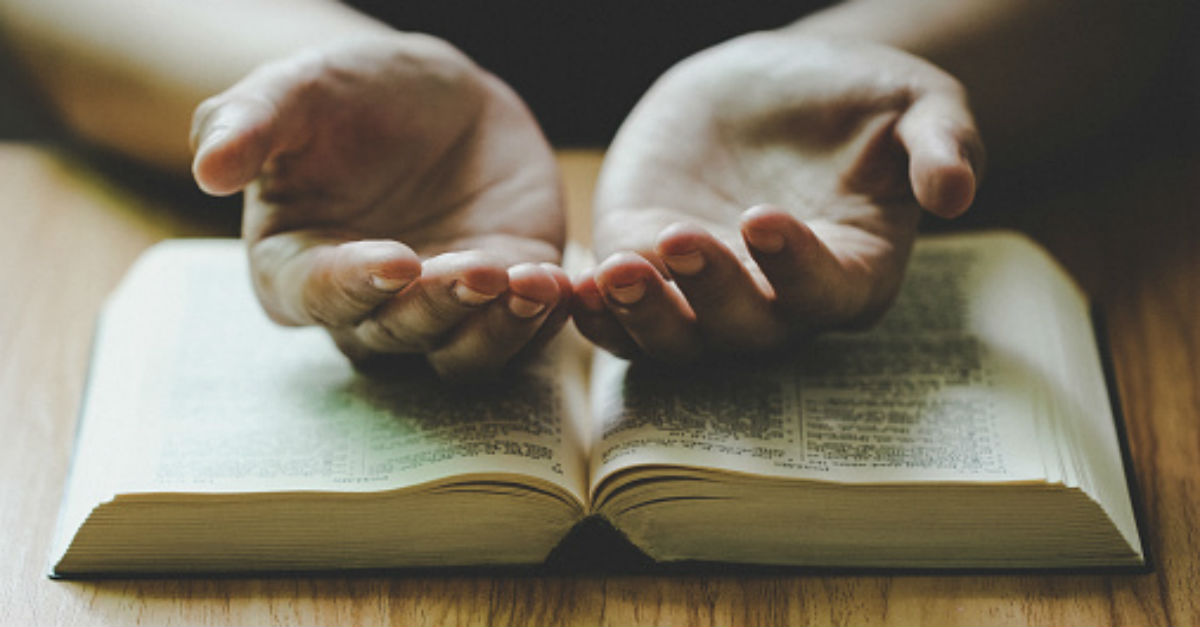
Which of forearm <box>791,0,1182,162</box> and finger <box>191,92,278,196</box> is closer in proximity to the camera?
finger <box>191,92,278,196</box>

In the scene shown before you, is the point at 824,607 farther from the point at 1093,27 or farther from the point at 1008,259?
the point at 1093,27

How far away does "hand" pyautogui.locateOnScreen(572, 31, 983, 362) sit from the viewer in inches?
27.5

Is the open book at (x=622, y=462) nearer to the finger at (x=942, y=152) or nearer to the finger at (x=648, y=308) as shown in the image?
the finger at (x=648, y=308)

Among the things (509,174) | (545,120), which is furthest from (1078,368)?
(545,120)

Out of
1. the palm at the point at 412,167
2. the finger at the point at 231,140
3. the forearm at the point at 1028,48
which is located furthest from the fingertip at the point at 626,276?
the forearm at the point at 1028,48

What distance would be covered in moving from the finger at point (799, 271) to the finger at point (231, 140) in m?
0.29

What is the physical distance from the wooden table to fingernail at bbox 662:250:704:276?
7.5 inches

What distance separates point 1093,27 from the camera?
3.14 ft

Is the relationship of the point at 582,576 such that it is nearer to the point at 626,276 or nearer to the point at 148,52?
the point at 626,276

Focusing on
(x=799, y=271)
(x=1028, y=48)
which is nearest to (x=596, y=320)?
(x=799, y=271)

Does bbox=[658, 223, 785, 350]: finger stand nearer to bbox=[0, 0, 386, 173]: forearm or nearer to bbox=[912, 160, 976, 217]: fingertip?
bbox=[912, 160, 976, 217]: fingertip

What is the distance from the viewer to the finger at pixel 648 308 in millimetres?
697

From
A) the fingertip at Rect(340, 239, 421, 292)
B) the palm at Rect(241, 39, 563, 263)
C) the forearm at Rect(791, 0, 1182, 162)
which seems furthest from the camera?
the forearm at Rect(791, 0, 1182, 162)

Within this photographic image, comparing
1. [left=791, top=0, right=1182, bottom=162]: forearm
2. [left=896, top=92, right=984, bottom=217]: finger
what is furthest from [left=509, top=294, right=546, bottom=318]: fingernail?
[left=791, top=0, right=1182, bottom=162]: forearm
